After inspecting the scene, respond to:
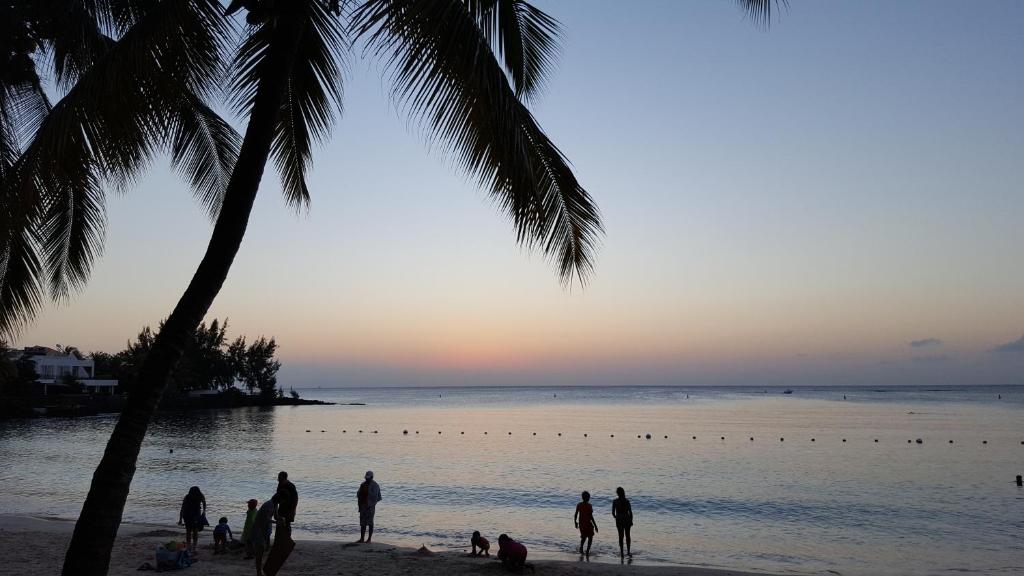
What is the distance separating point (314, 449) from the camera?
4941cm

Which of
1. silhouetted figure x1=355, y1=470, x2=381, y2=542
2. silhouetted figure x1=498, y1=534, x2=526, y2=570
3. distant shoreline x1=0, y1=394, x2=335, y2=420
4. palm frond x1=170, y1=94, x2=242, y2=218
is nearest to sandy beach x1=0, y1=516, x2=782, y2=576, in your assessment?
silhouetted figure x1=498, y1=534, x2=526, y2=570

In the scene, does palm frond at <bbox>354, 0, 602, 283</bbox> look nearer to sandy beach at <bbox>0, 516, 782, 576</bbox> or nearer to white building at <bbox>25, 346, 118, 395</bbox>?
sandy beach at <bbox>0, 516, 782, 576</bbox>

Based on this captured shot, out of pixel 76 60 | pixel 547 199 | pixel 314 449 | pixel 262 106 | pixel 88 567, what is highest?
pixel 76 60

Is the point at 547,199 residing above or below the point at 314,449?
above

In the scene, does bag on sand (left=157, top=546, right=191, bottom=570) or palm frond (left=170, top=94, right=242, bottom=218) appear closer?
palm frond (left=170, top=94, right=242, bottom=218)

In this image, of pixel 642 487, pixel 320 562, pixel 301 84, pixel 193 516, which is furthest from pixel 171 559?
pixel 642 487

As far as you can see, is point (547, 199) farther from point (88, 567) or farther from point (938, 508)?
point (938, 508)

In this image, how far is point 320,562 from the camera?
48.3 ft

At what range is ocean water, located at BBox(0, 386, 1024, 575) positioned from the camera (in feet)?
66.1

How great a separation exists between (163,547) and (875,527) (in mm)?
20424

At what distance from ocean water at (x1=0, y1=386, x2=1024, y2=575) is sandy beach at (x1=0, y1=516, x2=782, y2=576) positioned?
253 cm

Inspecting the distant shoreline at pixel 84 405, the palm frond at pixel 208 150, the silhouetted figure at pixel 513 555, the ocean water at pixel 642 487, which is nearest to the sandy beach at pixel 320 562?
the silhouetted figure at pixel 513 555

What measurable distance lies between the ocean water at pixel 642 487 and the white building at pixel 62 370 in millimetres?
34791

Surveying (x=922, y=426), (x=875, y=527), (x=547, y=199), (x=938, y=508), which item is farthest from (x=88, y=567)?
(x=922, y=426)
